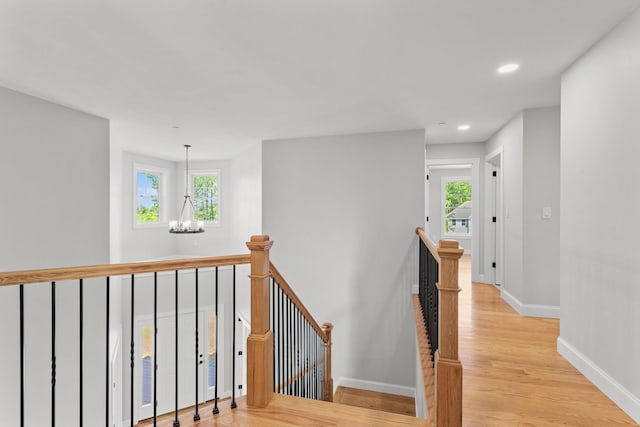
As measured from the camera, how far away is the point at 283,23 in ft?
6.38

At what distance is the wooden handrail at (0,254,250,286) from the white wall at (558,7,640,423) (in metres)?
2.38

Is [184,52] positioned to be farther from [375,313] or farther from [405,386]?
[405,386]

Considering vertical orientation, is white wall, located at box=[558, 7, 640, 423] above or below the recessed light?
below

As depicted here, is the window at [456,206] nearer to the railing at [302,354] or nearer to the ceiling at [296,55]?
the ceiling at [296,55]

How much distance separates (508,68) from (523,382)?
96.8 inches

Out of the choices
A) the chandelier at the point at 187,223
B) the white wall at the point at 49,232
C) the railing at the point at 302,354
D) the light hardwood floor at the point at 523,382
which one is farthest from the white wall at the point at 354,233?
the white wall at the point at 49,232

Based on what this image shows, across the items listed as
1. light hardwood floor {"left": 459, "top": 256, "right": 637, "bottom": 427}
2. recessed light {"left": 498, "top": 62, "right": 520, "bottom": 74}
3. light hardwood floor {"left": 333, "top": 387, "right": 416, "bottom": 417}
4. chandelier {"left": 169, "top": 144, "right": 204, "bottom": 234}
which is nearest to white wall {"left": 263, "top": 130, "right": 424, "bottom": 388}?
light hardwood floor {"left": 333, "top": 387, "right": 416, "bottom": 417}

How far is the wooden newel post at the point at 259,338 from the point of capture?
1.91 metres

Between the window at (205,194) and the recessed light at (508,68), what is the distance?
614 cm

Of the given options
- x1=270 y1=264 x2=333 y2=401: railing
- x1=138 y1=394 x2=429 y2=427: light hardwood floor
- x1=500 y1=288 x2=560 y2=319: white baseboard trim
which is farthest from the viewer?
x1=500 y1=288 x2=560 y2=319: white baseboard trim

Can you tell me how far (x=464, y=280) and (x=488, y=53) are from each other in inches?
169

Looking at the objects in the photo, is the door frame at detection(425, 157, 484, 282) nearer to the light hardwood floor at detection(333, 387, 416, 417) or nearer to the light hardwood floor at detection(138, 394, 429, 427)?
the light hardwood floor at detection(333, 387, 416, 417)

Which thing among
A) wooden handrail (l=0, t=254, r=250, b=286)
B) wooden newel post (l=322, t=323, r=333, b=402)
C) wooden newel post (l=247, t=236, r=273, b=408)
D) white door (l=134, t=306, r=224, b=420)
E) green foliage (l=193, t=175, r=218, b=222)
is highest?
green foliage (l=193, t=175, r=218, b=222)

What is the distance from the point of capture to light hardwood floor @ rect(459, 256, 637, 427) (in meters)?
1.86
